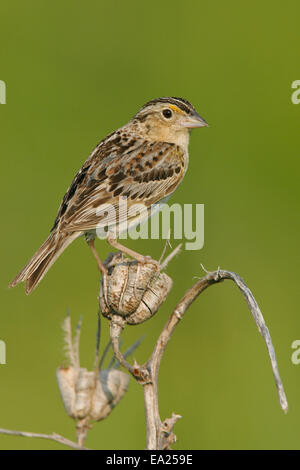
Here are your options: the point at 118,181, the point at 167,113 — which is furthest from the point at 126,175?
the point at 167,113

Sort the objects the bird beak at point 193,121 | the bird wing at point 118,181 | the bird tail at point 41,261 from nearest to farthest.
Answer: the bird tail at point 41,261, the bird wing at point 118,181, the bird beak at point 193,121

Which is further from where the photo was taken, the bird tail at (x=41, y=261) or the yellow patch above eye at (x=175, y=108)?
the yellow patch above eye at (x=175, y=108)

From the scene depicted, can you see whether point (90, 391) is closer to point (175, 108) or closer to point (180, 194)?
point (175, 108)

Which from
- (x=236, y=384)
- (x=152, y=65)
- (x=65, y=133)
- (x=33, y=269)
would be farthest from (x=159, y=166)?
(x=152, y=65)

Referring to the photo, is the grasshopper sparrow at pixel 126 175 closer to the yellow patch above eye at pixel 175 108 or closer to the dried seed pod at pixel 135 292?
the yellow patch above eye at pixel 175 108

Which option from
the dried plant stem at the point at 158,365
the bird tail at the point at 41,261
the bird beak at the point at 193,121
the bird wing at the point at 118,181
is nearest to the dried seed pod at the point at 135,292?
the dried plant stem at the point at 158,365

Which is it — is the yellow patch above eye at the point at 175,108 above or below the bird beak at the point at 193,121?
above

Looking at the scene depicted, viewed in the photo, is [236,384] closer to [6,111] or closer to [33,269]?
[33,269]

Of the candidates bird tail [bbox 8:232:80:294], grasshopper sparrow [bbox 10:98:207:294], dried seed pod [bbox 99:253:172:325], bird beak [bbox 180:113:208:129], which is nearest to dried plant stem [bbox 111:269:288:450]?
dried seed pod [bbox 99:253:172:325]
